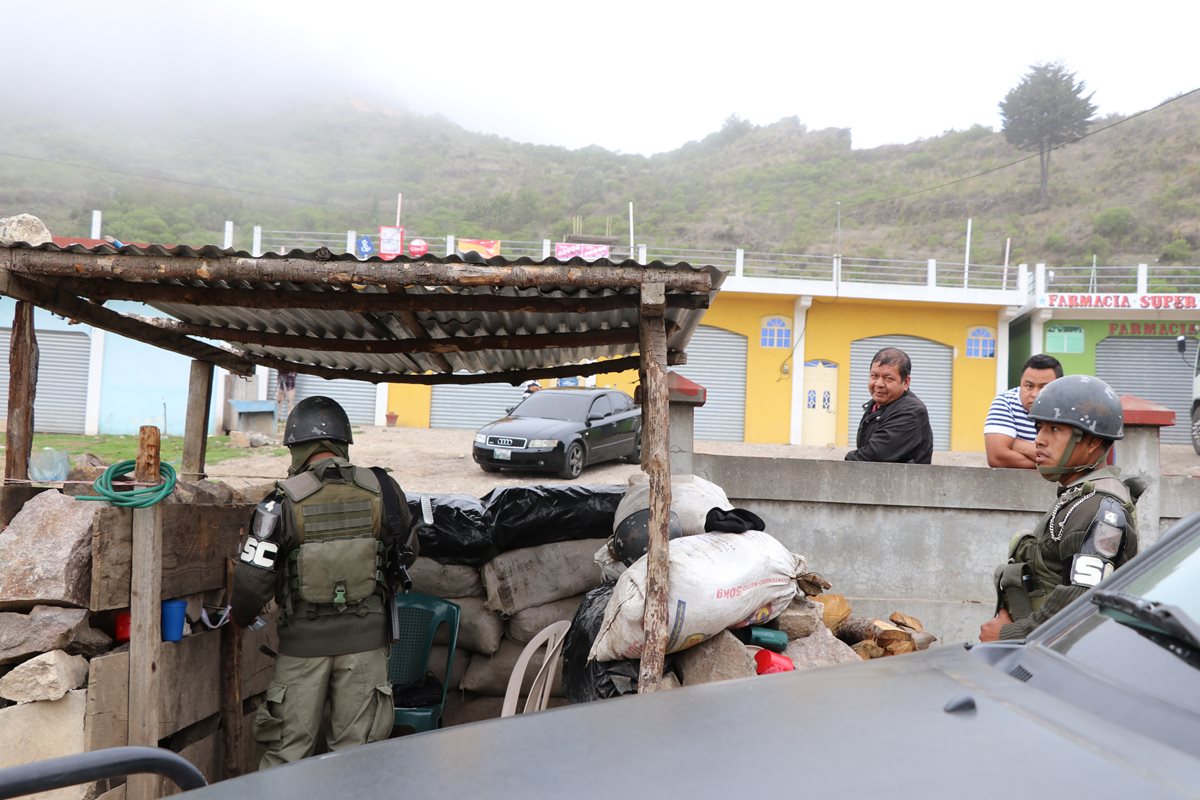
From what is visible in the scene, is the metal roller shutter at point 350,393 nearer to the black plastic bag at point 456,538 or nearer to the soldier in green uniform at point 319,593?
the black plastic bag at point 456,538

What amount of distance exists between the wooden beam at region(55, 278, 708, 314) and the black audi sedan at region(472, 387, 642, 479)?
945 cm

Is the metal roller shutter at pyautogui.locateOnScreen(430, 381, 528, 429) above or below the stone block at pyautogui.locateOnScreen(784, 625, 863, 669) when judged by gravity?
above

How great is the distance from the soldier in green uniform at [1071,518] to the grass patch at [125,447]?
1459 cm

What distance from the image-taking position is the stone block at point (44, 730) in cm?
321

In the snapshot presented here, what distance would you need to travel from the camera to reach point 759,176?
73938mm

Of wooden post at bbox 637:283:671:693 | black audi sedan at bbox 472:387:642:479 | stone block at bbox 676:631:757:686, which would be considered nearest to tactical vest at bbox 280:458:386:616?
wooden post at bbox 637:283:671:693

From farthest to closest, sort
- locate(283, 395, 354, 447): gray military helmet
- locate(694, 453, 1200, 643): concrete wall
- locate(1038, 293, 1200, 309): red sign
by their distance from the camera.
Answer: locate(1038, 293, 1200, 309): red sign
locate(694, 453, 1200, 643): concrete wall
locate(283, 395, 354, 447): gray military helmet

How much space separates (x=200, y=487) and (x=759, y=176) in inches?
2936

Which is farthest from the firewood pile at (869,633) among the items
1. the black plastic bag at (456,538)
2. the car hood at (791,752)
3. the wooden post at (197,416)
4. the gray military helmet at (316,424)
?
the wooden post at (197,416)

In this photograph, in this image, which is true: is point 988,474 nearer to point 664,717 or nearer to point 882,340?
point 664,717

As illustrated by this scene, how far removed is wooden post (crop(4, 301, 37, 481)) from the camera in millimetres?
3820

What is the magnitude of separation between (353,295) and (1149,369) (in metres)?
25.7

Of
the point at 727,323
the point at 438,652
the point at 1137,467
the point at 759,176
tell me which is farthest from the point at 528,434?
the point at 759,176

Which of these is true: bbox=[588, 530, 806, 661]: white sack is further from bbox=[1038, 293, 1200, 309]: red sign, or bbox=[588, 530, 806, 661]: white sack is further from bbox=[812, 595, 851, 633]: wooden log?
bbox=[1038, 293, 1200, 309]: red sign
